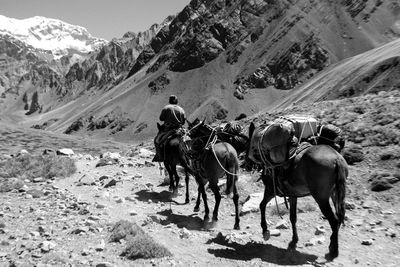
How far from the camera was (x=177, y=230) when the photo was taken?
13.4m

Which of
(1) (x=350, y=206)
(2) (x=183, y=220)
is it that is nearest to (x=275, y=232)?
(1) (x=350, y=206)

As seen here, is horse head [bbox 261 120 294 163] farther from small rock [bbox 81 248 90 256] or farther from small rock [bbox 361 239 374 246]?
small rock [bbox 81 248 90 256]

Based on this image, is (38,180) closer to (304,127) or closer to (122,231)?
(122,231)

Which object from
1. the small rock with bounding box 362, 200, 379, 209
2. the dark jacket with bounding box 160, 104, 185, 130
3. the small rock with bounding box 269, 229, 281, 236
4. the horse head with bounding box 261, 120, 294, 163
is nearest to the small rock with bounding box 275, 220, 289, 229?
the small rock with bounding box 269, 229, 281, 236

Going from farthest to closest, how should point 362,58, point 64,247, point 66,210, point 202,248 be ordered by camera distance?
1. point 362,58
2. point 66,210
3. point 202,248
4. point 64,247

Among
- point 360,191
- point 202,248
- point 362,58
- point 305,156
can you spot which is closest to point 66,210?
point 202,248

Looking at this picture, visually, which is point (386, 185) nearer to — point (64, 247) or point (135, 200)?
point (135, 200)

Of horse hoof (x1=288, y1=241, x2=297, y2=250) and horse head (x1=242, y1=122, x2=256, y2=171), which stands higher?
horse head (x1=242, y1=122, x2=256, y2=171)

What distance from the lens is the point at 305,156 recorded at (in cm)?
1133

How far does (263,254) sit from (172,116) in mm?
8916

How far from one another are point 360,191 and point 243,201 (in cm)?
441

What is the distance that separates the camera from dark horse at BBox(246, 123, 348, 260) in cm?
1073

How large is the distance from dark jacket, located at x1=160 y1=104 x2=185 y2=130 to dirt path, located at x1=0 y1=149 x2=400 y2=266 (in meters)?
3.17

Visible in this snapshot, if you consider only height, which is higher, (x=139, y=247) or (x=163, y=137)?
(x=163, y=137)
